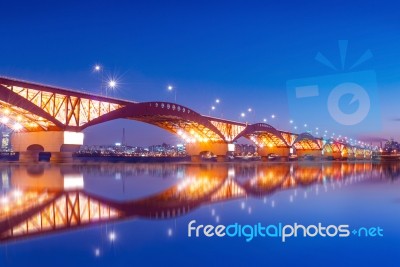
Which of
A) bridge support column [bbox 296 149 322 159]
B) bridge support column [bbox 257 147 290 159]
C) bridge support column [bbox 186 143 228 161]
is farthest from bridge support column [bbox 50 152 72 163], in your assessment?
bridge support column [bbox 296 149 322 159]

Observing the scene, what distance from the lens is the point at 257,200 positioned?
17969 millimetres

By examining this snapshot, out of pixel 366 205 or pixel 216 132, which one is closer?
pixel 366 205

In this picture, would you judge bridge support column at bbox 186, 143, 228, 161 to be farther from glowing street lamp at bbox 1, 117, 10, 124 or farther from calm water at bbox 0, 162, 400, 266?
calm water at bbox 0, 162, 400, 266

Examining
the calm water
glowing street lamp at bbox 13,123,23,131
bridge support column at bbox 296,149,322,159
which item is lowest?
the calm water

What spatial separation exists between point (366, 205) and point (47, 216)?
12.6 m

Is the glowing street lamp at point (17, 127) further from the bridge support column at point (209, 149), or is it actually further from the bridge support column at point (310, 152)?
the bridge support column at point (310, 152)

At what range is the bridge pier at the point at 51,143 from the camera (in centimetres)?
6003

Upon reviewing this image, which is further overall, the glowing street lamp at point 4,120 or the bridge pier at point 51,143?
the glowing street lamp at point 4,120

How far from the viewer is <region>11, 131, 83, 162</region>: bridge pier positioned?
197 ft

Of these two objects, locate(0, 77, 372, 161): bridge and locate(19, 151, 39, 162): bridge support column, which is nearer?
locate(0, 77, 372, 161): bridge

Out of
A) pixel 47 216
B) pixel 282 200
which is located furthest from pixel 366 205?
pixel 47 216

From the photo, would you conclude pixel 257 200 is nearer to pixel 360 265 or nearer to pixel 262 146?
pixel 360 265

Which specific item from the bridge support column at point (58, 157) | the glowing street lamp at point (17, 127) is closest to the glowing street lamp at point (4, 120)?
the glowing street lamp at point (17, 127)

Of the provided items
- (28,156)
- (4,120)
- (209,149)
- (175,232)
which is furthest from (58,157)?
(209,149)
